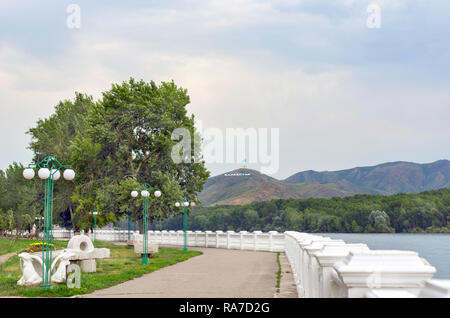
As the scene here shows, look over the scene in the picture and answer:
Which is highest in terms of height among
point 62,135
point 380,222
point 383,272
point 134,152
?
point 62,135

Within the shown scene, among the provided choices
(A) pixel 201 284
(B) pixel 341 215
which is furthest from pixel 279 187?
(A) pixel 201 284

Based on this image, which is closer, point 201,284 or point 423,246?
point 201,284

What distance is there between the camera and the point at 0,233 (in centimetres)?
6288

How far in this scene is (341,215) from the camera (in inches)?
3585

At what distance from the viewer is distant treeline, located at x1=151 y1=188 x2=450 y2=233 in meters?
84.7

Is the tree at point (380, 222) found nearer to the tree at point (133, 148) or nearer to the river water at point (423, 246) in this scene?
the river water at point (423, 246)

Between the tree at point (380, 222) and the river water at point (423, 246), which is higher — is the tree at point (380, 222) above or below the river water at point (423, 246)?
above

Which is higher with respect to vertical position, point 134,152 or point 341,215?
point 134,152

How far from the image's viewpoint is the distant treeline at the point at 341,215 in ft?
278

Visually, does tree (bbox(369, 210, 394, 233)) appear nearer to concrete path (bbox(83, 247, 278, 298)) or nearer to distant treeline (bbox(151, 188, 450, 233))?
distant treeline (bbox(151, 188, 450, 233))

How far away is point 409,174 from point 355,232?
126 m

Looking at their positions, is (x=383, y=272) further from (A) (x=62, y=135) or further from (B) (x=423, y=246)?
(B) (x=423, y=246)

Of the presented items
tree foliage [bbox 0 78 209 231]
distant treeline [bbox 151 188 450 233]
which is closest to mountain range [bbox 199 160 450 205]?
distant treeline [bbox 151 188 450 233]

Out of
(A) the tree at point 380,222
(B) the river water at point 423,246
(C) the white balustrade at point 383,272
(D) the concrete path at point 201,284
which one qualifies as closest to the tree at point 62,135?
(B) the river water at point 423,246
